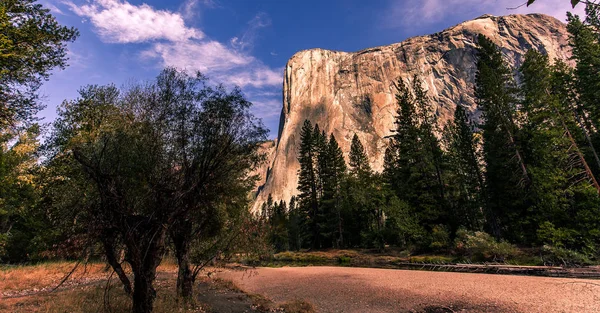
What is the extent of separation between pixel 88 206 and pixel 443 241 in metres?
32.7

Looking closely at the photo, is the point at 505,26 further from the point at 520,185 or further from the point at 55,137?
the point at 55,137

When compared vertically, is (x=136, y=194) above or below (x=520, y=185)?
below

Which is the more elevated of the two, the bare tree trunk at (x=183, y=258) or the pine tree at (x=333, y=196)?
the pine tree at (x=333, y=196)

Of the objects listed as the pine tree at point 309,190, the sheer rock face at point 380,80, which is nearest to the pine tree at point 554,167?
the pine tree at point 309,190

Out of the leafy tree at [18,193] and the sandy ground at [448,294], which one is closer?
the sandy ground at [448,294]

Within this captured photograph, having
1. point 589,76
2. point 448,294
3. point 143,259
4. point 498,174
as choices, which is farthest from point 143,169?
point 589,76

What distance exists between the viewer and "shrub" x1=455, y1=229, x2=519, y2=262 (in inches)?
896

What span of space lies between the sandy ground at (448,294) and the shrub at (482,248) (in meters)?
7.48

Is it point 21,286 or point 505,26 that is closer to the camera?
point 21,286

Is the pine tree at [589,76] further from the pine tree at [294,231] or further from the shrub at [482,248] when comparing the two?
the pine tree at [294,231]

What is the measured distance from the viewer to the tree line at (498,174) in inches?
881

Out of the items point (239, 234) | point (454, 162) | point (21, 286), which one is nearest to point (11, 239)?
point (21, 286)

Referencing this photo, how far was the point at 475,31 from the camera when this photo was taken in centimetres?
15462

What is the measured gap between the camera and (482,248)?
79.6 feet
